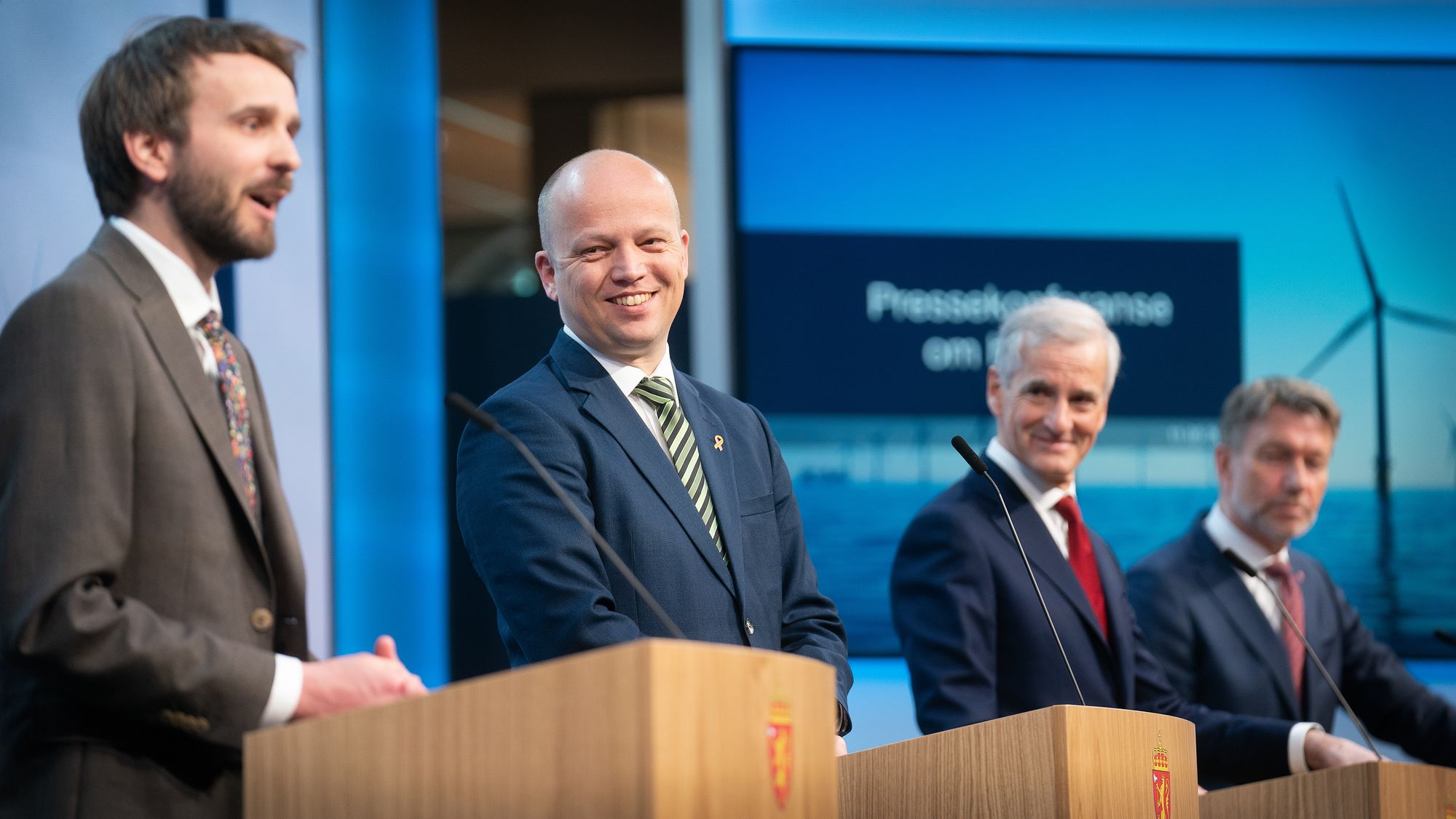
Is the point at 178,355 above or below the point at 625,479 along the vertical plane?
above

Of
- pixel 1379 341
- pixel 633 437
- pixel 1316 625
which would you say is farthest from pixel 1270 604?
pixel 633 437

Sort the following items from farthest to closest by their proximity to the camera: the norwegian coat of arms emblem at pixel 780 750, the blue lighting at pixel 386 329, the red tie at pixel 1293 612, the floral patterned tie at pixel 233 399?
the blue lighting at pixel 386 329
the red tie at pixel 1293 612
the floral patterned tie at pixel 233 399
the norwegian coat of arms emblem at pixel 780 750

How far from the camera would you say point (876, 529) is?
17.4 feet

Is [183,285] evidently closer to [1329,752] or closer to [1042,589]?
[1042,589]

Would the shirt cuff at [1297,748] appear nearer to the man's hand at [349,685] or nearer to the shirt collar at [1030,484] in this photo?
the shirt collar at [1030,484]

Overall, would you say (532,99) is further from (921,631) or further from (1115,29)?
(921,631)

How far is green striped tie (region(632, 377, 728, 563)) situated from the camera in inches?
110

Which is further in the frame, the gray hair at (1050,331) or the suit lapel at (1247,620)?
the suit lapel at (1247,620)

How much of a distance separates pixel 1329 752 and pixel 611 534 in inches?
70.9

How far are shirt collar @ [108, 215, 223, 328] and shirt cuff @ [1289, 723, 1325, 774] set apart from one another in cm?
253

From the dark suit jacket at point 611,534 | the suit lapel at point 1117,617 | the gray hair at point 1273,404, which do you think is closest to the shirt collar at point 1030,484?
the suit lapel at point 1117,617

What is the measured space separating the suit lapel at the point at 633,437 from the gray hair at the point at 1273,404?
6.90ft

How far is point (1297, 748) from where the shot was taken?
11.7 ft

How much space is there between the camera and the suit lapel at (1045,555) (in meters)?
3.48
